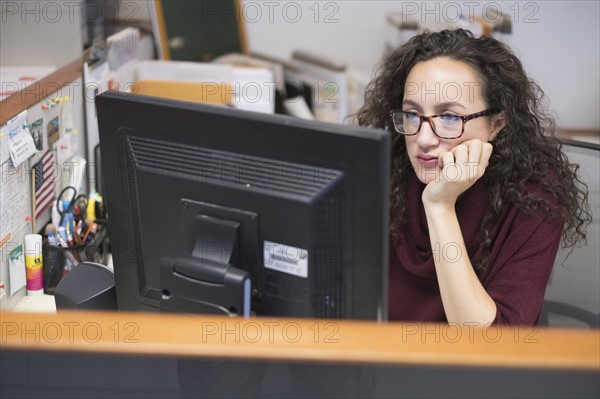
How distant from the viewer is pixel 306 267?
3.12 ft

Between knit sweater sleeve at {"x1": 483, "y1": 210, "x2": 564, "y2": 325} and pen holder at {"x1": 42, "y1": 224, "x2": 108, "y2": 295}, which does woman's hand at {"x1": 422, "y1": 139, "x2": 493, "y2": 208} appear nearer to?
knit sweater sleeve at {"x1": 483, "y1": 210, "x2": 564, "y2": 325}

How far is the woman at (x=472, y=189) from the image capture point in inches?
50.8

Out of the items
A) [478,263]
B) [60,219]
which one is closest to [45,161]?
[60,219]

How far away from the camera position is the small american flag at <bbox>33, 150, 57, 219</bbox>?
1.62 m

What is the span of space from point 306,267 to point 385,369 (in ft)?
1.13

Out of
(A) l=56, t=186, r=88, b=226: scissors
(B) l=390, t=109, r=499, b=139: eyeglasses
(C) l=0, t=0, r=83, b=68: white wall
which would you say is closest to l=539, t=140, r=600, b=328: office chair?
(B) l=390, t=109, r=499, b=139: eyeglasses

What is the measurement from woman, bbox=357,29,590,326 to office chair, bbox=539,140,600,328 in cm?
5

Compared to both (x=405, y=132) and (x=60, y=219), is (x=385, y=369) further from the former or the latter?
(x=60, y=219)

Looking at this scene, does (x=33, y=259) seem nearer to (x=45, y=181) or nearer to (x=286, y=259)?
(x=45, y=181)

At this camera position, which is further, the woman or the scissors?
the scissors

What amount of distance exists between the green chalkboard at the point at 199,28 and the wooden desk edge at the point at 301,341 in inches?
84.4

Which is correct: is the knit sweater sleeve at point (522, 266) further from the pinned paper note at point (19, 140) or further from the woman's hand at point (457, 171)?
the pinned paper note at point (19, 140)

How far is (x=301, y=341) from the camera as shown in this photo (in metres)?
0.61

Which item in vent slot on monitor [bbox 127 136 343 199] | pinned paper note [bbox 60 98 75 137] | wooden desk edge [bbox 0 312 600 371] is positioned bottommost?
pinned paper note [bbox 60 98 75 137]
